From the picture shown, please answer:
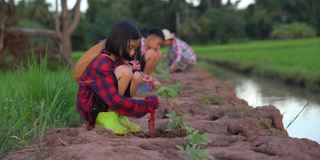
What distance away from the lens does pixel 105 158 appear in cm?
277

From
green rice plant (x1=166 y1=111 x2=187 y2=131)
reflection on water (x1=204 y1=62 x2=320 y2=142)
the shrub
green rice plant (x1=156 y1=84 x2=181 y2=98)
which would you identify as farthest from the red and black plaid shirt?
the shrub

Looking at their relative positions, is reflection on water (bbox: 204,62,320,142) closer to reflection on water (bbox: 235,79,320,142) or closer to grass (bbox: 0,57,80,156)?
reflection on water (bbox: 235,79,320,142)

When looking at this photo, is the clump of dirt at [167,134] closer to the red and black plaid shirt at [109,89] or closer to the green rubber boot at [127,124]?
the green rubber boot at [127,124]

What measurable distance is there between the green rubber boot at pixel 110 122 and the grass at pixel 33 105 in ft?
0.99

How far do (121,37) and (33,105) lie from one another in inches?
36.6

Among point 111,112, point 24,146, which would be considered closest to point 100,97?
point 111,112

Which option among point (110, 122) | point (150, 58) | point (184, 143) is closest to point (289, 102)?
point (150, 58)

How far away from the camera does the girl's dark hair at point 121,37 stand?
373 centimetres

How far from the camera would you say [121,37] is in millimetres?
→ 3736

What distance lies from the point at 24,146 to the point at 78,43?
121 feet

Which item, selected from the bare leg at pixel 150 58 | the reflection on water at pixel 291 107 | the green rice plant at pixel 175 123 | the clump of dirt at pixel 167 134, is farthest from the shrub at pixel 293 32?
the green rice plant at pixel 175 123

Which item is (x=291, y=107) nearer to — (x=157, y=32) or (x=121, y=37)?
(x=157, y=32)

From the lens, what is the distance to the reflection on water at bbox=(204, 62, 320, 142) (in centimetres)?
560

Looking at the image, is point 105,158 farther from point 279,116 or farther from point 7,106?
point 279,116
